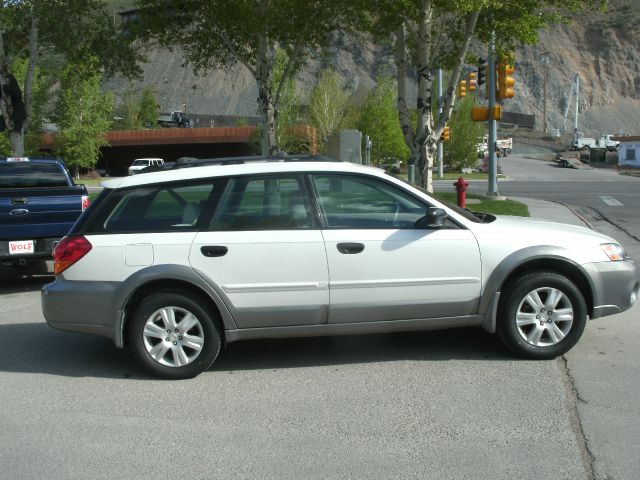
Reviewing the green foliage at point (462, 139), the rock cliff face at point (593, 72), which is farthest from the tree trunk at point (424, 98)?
the rock cliff face at point (593, 72)

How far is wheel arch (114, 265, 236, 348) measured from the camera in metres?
5.75

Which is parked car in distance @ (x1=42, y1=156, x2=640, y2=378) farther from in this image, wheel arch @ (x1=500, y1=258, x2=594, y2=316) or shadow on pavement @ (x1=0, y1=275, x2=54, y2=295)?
shadow on pavement @ (x1=0, y1=275, x2=54, y2=295)

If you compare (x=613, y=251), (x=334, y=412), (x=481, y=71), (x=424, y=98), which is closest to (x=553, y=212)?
(x=424, y=98)

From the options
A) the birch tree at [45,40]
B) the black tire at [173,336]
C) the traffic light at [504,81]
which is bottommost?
the black tire at [173,336]

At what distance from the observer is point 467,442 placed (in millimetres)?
4543

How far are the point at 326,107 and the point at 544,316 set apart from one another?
54.2m

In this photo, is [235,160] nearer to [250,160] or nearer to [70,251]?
[250,160]

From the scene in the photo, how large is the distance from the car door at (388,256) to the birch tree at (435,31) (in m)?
11.8

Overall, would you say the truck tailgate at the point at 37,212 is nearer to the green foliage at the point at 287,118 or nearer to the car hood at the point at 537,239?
the car hood at the point at 537,239

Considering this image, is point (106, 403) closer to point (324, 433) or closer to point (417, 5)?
point (324, 433)

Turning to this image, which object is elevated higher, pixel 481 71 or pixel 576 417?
pixel 481 71

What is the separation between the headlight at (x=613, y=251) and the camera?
6.25m

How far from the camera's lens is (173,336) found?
5.85 meters

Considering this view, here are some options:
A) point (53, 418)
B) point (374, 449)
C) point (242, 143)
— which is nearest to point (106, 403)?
point (53, 418)
